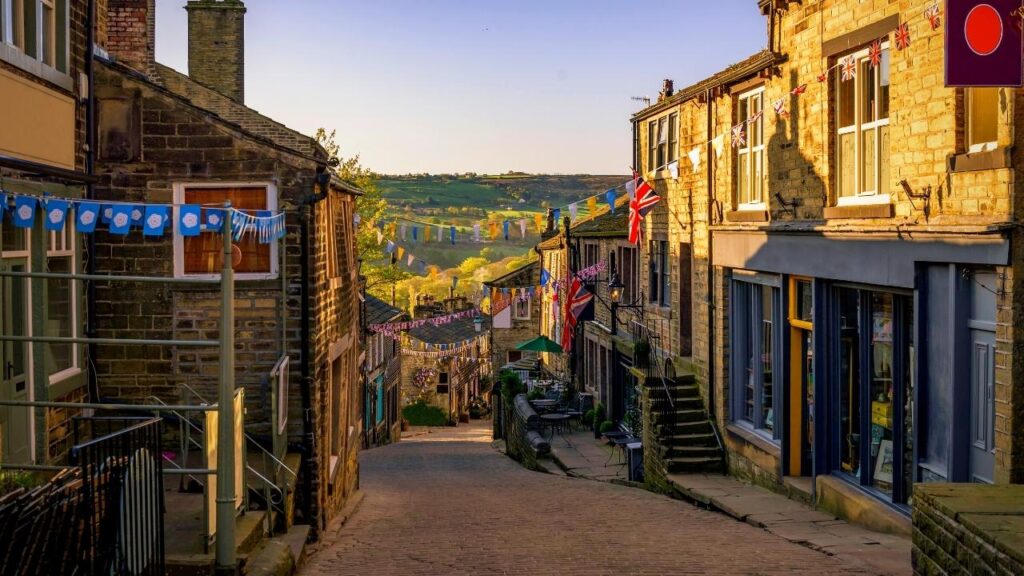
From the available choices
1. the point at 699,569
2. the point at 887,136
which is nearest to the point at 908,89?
the point at 887,136

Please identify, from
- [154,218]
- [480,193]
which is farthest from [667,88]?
Result: [480,193]

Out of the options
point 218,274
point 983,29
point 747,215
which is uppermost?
point 983,29

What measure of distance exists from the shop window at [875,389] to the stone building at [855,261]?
0.09ft

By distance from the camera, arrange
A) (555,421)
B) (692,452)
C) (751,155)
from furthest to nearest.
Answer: (555,421), (692,452), (751,155)

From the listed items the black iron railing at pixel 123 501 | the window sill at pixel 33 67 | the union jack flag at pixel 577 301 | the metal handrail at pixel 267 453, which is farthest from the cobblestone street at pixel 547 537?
the union jack flag at pixel 577 301

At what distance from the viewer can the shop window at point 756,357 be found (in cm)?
1609

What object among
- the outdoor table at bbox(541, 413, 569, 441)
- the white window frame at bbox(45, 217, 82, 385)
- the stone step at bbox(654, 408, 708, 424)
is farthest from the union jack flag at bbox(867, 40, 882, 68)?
the outdoor table at bbox(541, 413, 569, 441)

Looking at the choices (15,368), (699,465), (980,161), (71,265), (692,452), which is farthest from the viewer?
(692,452)

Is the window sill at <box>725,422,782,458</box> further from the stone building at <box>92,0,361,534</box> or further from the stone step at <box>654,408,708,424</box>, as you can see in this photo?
the stone building at <box>92,0,361,534</box>

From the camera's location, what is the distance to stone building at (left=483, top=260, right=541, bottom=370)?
46.0m

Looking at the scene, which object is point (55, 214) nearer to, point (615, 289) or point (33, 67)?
point (33, 67)

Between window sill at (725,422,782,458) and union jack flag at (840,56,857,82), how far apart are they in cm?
587

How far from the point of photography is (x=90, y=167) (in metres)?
12.9

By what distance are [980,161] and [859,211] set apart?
2.71 meters
